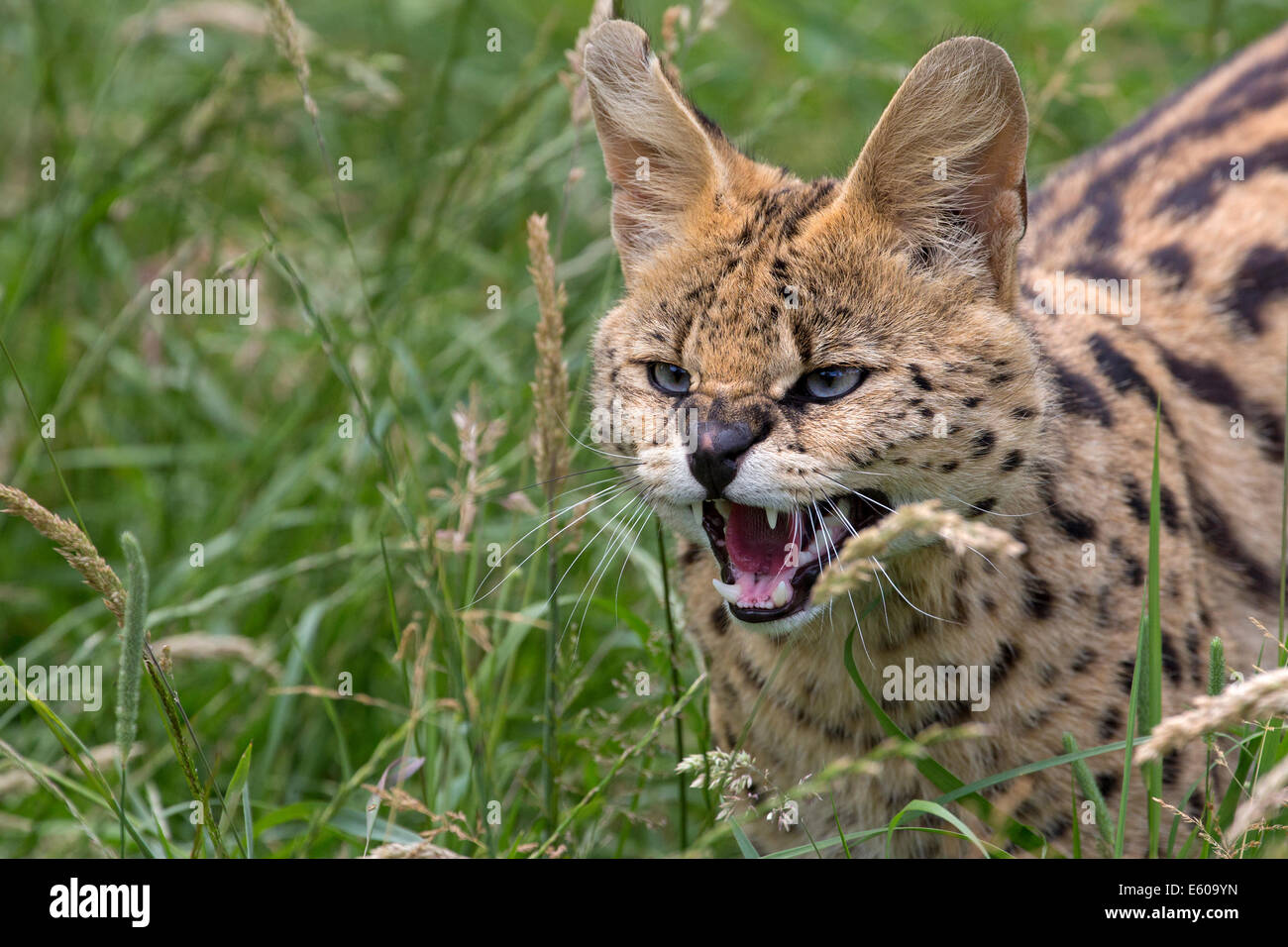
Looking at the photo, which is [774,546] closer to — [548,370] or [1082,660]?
[548,370]

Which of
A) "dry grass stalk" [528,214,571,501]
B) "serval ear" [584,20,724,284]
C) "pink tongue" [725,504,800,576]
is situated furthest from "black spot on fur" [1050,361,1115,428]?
"dry grass stalk" [528,214,571,501]

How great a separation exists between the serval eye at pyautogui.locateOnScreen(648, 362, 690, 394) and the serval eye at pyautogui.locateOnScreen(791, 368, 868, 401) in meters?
0.25

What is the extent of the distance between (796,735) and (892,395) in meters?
0.87

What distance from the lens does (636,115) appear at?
2.83 meters

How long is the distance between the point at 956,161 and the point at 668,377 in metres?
0.68

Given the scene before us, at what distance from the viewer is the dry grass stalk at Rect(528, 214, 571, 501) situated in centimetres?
265

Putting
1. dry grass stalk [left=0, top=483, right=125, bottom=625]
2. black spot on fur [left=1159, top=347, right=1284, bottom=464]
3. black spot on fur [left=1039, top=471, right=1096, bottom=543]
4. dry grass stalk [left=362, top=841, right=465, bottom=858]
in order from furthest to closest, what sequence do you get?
black spot on fur [left=1159, top=347, right=1284, bottom=464], black spot on fur [left=1039, top=471, right=1096, bottom=543], dry grass stalk [left=362, top=841, right=465, bottom=858], dry grass stalk [left=0, top=483, right=125, bottom=625]

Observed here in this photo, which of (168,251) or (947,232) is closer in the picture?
(947,232)

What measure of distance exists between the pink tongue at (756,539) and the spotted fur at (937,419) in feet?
0.29

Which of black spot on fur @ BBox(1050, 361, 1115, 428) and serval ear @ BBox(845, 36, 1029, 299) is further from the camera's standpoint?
black spot on fur @ BBox(1050, 361, 1115, 428)

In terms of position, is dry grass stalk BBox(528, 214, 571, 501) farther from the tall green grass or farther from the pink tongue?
the pink tongue

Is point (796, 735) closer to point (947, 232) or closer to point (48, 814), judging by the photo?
point (947, 232)

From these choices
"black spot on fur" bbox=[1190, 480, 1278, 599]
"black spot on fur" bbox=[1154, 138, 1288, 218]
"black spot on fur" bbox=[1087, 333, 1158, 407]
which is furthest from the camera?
"black spot on fur" bbox=[1154, 138, 1288, 218]
